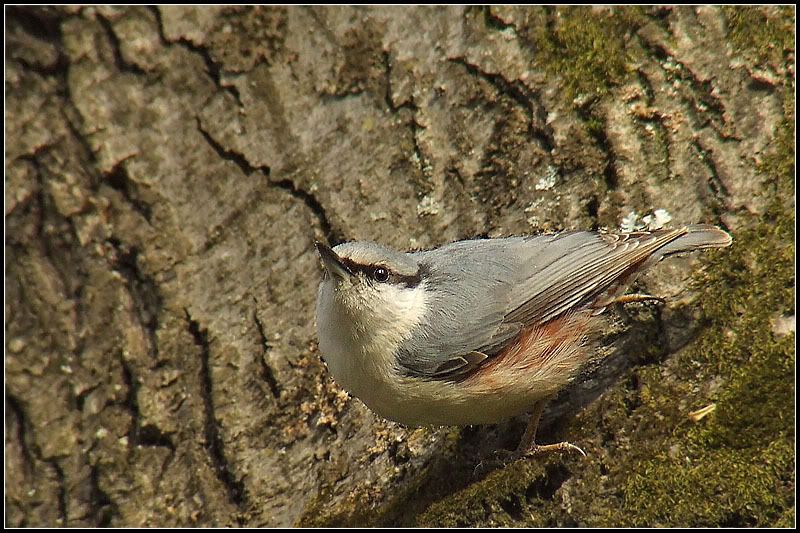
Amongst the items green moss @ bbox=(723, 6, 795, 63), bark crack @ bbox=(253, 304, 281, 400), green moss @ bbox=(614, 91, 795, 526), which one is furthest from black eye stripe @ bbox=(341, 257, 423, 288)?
green moss @ bbox=(723, 6, 795, 63)

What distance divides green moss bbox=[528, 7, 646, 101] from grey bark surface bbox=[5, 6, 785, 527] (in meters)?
0.04

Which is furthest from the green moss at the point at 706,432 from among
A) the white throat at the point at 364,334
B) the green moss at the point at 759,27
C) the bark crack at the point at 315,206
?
the bark crack at the point at 315,206

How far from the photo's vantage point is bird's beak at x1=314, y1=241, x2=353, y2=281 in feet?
8.11

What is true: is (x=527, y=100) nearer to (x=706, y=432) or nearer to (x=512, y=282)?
(x=512, y=282)

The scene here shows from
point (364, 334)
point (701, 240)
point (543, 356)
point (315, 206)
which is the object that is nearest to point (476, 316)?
point (543, 356)

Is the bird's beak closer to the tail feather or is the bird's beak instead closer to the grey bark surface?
the grey bark surface

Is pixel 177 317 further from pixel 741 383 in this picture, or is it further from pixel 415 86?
pixel 741 383

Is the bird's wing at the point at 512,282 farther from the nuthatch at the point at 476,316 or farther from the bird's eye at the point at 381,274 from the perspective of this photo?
the bird's eye at the point at 381,274

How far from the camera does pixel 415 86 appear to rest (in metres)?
2.89

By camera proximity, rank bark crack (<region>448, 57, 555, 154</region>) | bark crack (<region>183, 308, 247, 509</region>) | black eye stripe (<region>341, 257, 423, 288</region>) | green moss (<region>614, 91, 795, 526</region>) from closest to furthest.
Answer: green moss (<region>614, 91, 795, 526</region>) < black eye stripe (<region>341, 257, 423, 288</region>) < bark crack (<region>183, 308, 247, 509</region>) < bark crack (<region>448, 57, 555, 154</region>)

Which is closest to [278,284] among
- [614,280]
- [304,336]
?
[304,336]

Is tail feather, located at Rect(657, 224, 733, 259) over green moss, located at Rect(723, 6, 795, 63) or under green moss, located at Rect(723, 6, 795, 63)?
under

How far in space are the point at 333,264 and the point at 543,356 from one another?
2.86 feet

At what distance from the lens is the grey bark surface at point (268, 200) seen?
2.41 metres
